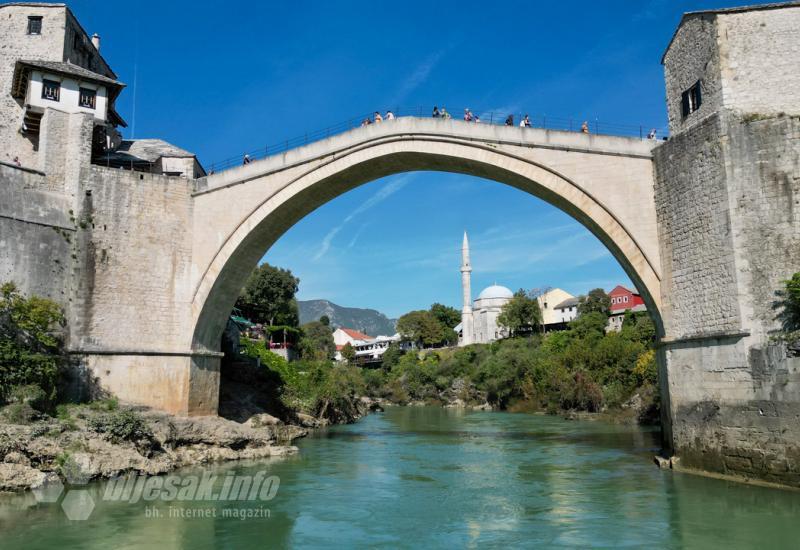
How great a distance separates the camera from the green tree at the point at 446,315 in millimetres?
67500

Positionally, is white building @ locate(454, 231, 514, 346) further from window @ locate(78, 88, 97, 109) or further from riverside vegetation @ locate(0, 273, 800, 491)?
window @ locate(78, 88, 97, 109)

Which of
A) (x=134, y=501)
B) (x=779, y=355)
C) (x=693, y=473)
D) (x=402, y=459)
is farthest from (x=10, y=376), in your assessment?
(x=779, y=355)

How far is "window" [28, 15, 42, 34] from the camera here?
1953 cm

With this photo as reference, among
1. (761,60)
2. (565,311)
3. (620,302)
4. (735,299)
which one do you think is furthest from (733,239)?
(565,311)

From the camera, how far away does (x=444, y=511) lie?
9.77 m

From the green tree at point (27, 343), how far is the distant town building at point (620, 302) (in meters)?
42.0

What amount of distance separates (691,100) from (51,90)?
15168 millimetres

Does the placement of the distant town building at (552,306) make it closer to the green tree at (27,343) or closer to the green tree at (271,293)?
the green tree at (271,293)

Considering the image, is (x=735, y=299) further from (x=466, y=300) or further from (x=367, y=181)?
(x=466, y=300)

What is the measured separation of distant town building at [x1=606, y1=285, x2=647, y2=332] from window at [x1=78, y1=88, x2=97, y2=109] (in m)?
40.7

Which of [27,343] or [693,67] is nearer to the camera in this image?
[693,67]

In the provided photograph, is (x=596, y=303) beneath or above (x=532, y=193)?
above

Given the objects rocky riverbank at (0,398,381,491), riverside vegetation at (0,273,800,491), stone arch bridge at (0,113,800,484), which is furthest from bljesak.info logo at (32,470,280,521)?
stone arch bridge at (0,113,800,484)

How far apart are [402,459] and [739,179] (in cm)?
933
